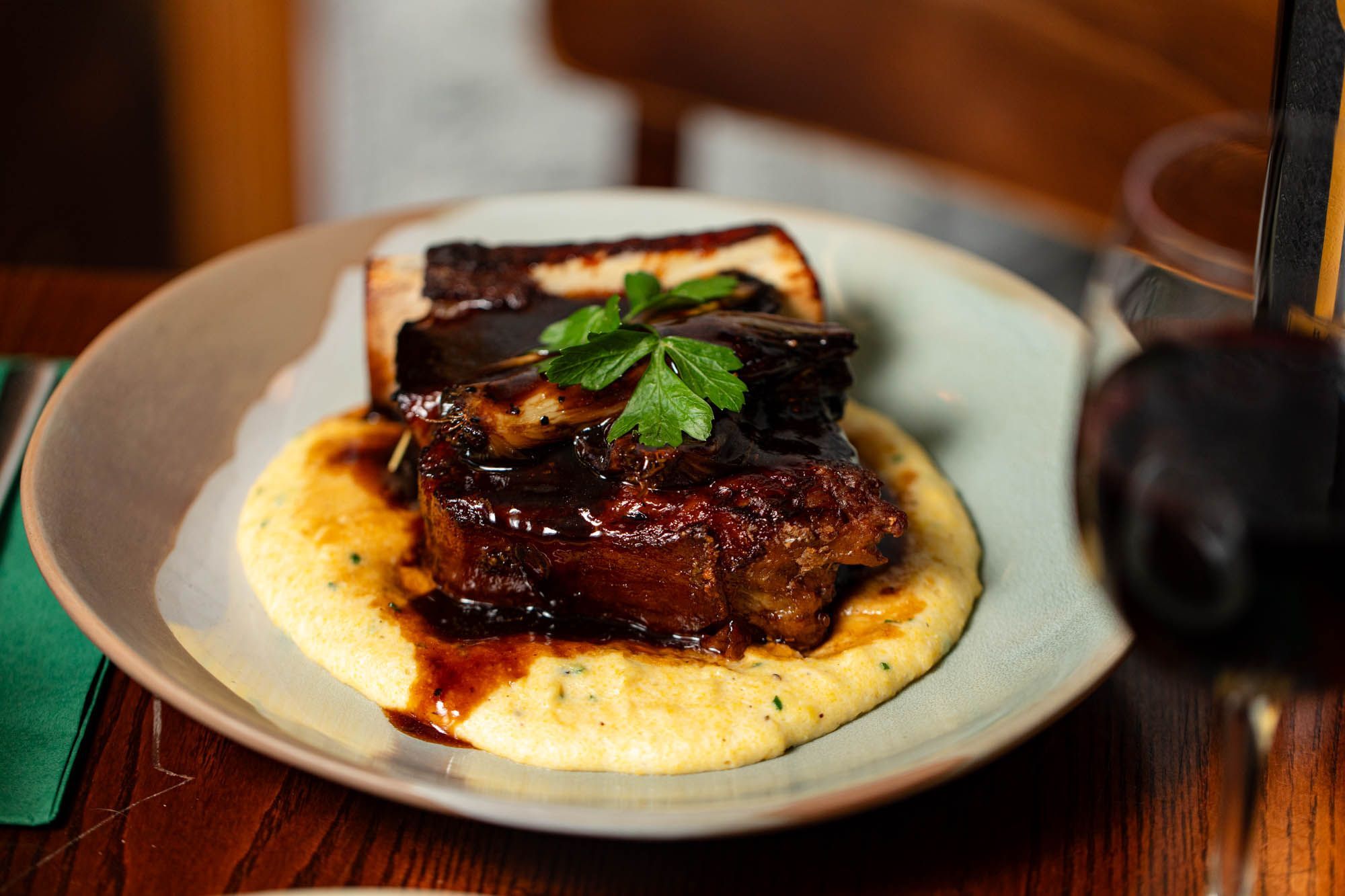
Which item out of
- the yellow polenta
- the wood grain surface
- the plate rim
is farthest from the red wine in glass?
the wood grain surface

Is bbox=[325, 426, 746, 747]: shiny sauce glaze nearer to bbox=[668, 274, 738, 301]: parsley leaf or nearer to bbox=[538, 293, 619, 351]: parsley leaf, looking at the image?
bbox=[538, 293, 619, 351]: parsley leaf

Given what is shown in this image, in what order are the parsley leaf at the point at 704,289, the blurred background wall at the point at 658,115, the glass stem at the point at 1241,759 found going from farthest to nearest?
the blurred background wall at the point at 658,115, the parsley leaf at the point at 704,289, the glass stem at the point at 1241,759

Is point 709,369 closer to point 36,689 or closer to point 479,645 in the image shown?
point 479,645

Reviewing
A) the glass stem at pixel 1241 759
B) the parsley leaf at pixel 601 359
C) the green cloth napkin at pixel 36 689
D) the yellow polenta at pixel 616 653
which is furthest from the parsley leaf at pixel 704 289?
the glass stem at pixel 1241 759

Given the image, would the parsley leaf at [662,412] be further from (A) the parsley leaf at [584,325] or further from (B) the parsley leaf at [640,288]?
(B) the parsley leaf at [640,288]

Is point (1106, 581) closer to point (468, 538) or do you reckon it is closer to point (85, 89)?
point (468, 538)

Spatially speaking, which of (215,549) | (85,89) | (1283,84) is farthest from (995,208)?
(215,549)
